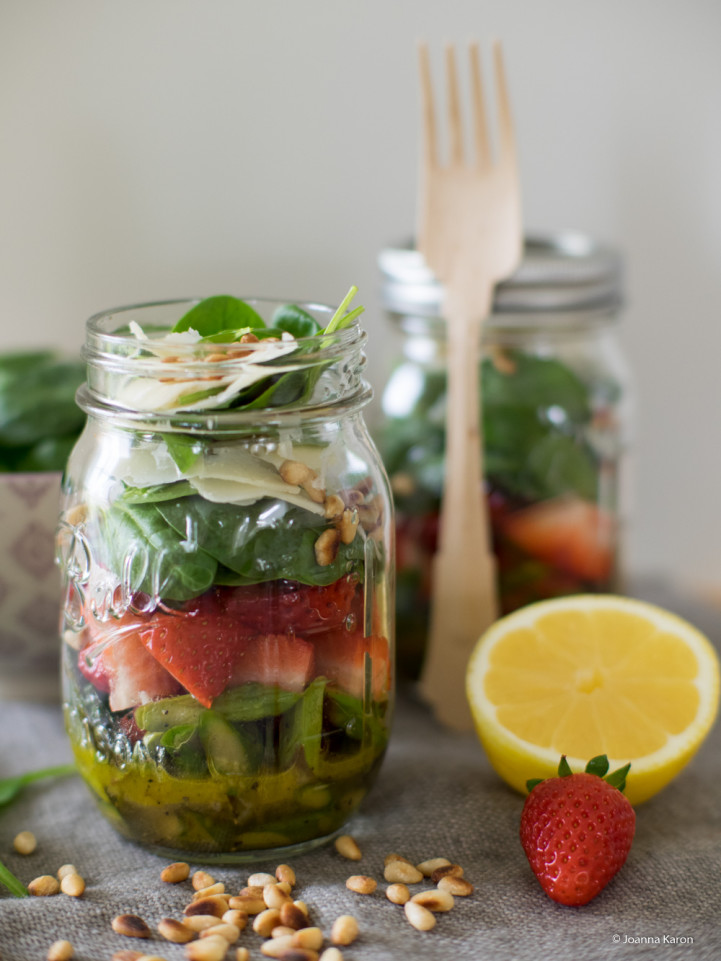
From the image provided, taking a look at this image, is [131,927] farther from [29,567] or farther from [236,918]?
[29,567]

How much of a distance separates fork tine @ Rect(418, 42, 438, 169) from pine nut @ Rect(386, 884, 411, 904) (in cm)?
70

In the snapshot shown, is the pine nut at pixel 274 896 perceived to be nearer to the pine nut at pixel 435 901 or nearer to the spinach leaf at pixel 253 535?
the pine nut at pixel 435 901

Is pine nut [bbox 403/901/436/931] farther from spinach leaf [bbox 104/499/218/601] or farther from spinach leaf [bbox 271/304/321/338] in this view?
spinach leaf [bbox 271/304/321/338]

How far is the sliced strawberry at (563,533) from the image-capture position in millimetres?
1073

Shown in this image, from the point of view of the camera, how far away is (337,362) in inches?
30.4

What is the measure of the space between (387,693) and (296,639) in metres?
0.16

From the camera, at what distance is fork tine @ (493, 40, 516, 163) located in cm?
102

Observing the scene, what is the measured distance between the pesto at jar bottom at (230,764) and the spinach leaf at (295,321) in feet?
0.92

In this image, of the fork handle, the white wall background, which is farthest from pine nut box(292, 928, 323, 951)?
the white wall background

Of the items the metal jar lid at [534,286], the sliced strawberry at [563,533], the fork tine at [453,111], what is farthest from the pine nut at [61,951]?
the fork tine at [453,111]

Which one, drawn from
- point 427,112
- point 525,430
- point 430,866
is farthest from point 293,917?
point 427,112

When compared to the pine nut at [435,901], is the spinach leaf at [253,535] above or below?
above

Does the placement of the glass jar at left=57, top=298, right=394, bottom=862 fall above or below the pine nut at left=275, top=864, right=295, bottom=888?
above

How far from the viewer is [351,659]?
79 cm
